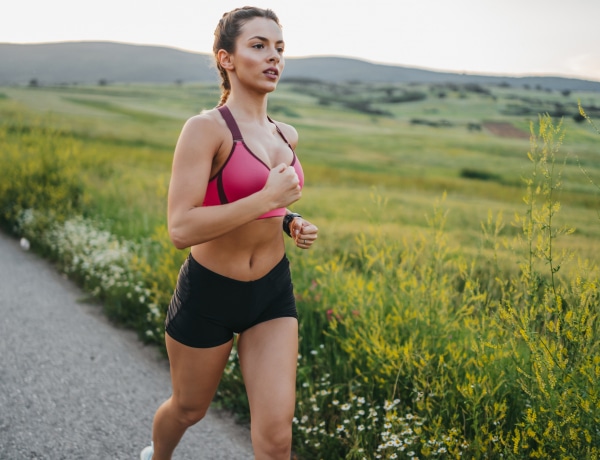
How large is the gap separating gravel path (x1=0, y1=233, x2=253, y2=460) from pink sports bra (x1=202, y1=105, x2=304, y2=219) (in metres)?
1.99

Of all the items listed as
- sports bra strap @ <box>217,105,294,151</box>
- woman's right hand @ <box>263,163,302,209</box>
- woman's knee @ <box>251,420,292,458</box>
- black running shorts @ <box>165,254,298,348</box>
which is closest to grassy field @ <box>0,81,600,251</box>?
sports bra strap @ <box>217,105,294,151</box>

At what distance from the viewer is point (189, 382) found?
2.92 m

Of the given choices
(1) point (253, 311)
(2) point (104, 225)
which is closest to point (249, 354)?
(1) point (253, 311)

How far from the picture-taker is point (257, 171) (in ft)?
8.89

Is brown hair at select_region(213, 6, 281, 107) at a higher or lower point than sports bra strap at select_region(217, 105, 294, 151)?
higher

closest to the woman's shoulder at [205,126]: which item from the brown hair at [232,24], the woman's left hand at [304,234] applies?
the brown hair at [232,24]

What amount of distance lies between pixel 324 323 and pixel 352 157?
22.8 metres

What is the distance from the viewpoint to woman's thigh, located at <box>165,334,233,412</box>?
2883mm

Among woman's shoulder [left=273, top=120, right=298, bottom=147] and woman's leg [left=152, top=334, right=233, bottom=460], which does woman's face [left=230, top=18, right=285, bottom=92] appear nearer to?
woman's shoulder [left=273, top=120, right=298, bottom=147]

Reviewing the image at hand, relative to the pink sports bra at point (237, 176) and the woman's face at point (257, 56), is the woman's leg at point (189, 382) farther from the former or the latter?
the woman's face at point (257, 56)

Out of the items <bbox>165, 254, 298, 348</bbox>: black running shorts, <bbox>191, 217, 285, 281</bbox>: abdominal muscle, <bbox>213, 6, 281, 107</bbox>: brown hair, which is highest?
<bbox>213, 6, 281, 107</bbox>: brown hair

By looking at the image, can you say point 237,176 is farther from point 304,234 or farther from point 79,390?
point 79,390

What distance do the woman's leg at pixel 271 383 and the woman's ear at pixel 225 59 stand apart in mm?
1128

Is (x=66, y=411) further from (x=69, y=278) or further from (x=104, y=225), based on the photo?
(x=104, y=225)
